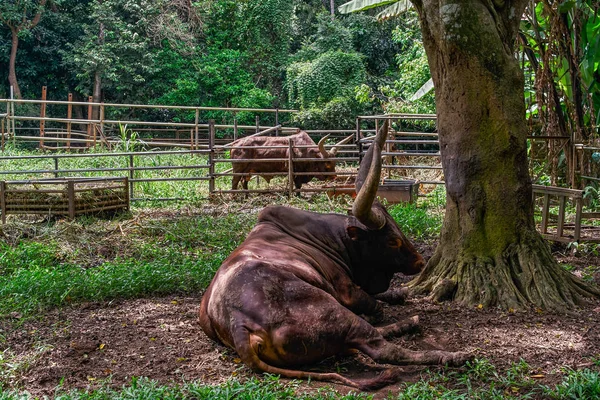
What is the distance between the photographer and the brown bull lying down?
13.8 feet

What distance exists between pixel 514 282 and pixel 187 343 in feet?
8.64

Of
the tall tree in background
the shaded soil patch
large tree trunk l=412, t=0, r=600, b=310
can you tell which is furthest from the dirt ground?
the tall tree in background

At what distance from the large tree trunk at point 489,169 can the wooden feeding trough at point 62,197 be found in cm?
588

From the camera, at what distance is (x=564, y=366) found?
4129 mm

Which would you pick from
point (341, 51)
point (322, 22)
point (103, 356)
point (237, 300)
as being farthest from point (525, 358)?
point (322, 22)

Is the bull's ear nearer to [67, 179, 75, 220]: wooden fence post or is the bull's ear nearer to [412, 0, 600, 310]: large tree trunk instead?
[412, 0, 600, 310]: large tree trunk

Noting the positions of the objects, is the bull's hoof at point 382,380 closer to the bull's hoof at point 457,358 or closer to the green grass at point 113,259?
the bull's hoof at point 457,358

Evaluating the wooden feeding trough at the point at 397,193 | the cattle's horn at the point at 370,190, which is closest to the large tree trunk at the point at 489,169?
the cattle's horn at the point at 370,190

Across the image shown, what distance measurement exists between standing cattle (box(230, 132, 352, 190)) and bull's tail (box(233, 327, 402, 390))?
9.27 m

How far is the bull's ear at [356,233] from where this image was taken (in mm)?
5343

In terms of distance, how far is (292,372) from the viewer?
4102 millimetres

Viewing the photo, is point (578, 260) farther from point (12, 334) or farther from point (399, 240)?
point (12, 334)

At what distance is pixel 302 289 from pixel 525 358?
1.46 meters

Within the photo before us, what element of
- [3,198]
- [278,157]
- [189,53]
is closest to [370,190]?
[3,198]
